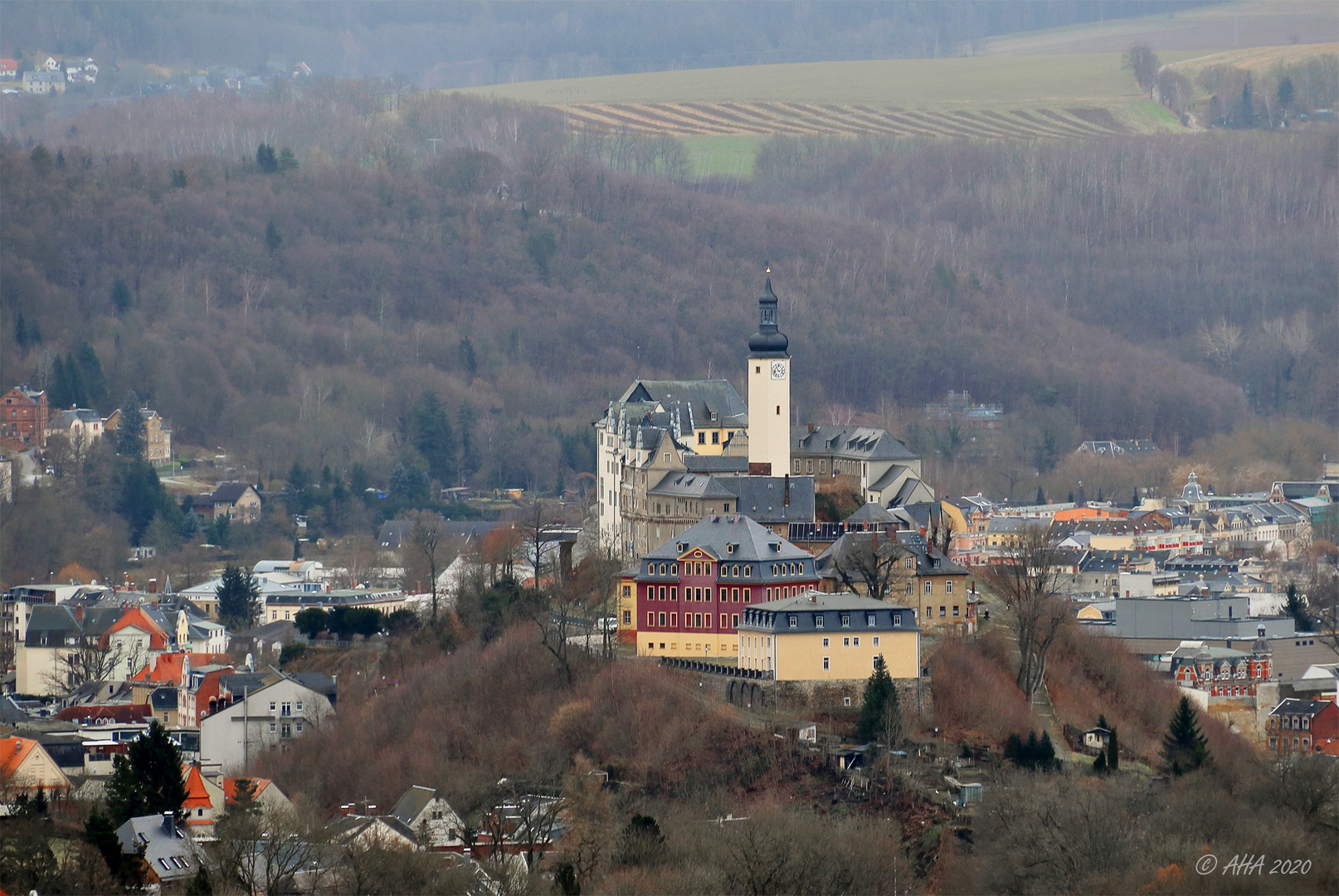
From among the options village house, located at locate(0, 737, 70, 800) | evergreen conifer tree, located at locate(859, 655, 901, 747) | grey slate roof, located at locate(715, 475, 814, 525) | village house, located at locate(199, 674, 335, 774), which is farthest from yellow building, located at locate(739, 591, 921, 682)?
village house, located at locate(0, 737, 70, 800)

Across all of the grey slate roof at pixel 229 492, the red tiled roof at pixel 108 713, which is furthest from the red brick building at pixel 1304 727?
the grey slate roof at pixel 229 492

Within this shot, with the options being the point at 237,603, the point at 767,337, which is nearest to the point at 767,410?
the point at 767,337

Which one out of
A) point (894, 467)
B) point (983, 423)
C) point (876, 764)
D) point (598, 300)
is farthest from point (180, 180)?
point (876, 764)

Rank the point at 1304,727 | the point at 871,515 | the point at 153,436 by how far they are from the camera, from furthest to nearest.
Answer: the point at 153,436
the point at 1304,727
the point at 871,515

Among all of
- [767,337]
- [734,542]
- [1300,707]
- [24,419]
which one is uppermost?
[767,337]

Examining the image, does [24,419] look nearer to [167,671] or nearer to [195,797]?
[167,671]

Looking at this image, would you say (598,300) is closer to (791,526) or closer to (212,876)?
(791,526)
